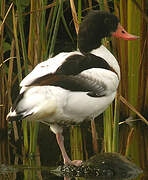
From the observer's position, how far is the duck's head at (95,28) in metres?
4.47

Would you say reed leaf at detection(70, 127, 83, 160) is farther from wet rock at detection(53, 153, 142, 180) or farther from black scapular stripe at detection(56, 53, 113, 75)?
black scapular stripe at detection(56, 53, 113, 75)

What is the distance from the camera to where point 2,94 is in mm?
5457

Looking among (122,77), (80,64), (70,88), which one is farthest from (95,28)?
(122,77)

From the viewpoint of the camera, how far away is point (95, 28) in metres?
4.50

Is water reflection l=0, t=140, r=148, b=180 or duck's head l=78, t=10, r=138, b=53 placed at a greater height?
duck's head l=78, t=10, r=138, b=53

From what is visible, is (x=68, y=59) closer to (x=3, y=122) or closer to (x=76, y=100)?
(x=76, y=100)

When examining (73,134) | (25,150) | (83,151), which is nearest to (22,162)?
(25,150)

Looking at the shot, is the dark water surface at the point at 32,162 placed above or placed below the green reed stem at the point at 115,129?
below

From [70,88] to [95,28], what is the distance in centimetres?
64

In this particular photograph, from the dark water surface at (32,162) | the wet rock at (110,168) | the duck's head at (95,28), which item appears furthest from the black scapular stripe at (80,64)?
the dark water surface at (32,162)

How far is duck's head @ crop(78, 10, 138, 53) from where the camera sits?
447 centimetres

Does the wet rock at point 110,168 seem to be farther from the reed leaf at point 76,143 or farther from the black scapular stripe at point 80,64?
the reed leaf at point 76,143

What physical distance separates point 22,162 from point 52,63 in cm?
113

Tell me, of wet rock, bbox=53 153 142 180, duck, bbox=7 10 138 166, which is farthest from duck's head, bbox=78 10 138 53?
wet rock, bbox=53 153 142 180
